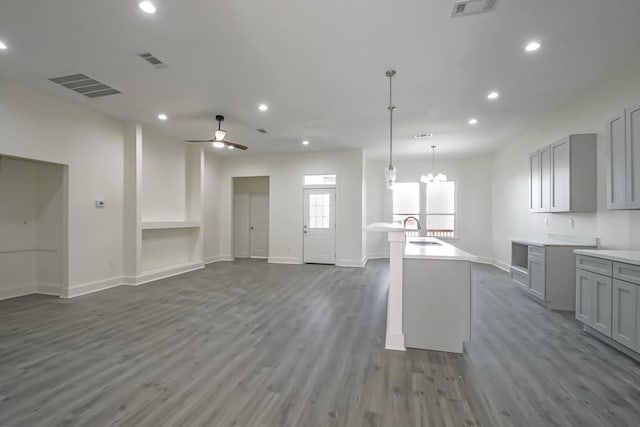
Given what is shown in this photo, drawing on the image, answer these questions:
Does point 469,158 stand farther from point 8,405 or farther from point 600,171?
point 8,405

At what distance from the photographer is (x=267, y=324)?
347cm

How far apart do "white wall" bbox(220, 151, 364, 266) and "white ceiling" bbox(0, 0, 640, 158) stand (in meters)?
2.58

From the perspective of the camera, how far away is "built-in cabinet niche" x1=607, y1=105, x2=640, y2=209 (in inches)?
113

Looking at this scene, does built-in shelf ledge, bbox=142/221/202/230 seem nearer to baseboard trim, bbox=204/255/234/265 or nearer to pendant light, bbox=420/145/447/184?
baseboard trim, bbox=204/255/234/265

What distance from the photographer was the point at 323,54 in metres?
3.15

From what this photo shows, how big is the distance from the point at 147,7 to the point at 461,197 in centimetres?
832

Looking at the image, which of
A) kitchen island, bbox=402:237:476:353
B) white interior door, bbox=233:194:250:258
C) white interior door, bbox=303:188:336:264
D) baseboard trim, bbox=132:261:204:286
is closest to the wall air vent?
kitchen island, bbox=402:237:476:353

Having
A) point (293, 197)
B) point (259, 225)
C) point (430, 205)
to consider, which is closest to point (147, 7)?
point (293, 197)

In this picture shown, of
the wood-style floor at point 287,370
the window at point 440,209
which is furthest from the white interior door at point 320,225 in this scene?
the wood-style floor at point 287,370

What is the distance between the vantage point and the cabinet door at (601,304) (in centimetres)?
289

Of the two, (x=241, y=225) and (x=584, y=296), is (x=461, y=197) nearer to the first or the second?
(x=584, y=296)

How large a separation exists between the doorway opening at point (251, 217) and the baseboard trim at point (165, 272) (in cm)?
211

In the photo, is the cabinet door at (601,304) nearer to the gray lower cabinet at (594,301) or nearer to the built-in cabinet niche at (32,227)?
the gray lower cabinet at (594,301)

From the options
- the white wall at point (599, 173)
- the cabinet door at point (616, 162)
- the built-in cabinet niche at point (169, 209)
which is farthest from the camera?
the built-in cabinet niche at point (169, 209)
